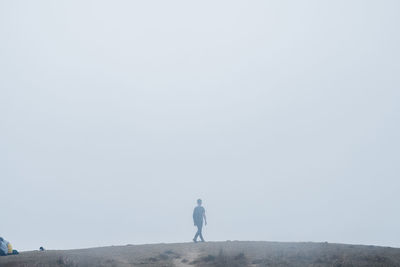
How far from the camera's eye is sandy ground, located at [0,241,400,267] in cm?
2073

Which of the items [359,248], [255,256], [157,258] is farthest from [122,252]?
[359,248]

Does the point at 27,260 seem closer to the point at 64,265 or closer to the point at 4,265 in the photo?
the point at 4,265

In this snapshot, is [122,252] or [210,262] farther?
[122,252]

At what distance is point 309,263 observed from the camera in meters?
20.7

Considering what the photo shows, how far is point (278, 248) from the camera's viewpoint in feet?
82.8

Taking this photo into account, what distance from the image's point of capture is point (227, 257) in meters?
21.9

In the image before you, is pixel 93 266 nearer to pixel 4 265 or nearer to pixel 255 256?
pixel 4 265

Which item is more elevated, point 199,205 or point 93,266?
point 199,205

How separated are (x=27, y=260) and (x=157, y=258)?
5854 millimetres

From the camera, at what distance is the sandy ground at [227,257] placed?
68.0ft

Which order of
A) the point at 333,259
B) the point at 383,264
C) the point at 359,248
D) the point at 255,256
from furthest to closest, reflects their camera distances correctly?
the point at 359,248, the point at 255,256, the point at 333,259, the point at 383,264

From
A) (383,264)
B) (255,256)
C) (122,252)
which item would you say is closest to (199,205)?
(122,252)

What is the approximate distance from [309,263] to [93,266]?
30.0 feet

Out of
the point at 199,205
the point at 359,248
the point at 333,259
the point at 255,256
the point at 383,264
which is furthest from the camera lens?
the point at 199,205
